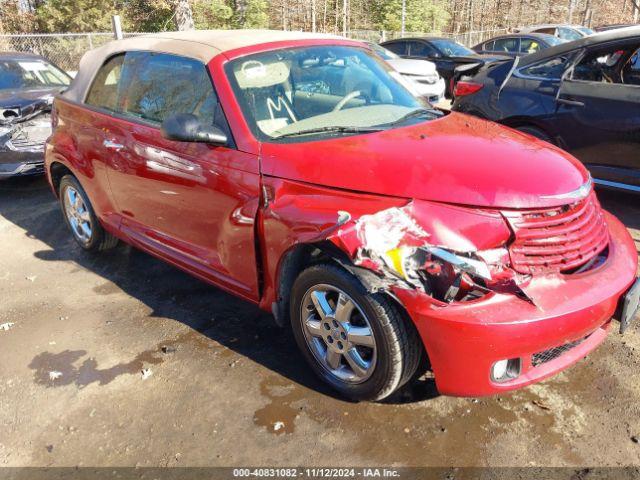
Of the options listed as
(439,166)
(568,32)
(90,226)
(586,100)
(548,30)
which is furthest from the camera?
(548,30)

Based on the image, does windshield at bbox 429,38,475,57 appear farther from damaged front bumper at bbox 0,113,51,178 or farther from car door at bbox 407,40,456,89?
damaged front bumper at bbox 0,113,51,178

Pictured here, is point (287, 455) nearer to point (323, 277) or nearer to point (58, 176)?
point (323, 277)

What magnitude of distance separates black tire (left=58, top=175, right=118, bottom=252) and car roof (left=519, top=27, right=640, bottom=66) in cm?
440

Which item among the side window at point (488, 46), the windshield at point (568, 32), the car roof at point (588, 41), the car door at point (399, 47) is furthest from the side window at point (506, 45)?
the car roof at point (588, 41)

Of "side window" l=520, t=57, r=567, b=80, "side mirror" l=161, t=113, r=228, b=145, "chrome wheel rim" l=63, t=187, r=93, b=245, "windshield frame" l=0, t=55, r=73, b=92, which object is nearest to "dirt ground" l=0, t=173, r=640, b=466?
"chrome wheel rim" l=63, t=187, r=93, b=245

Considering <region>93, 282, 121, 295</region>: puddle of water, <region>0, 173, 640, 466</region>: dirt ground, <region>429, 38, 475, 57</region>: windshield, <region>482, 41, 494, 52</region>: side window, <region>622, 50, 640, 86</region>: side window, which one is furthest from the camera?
<region>482, 41, 494, 52</region>: side window

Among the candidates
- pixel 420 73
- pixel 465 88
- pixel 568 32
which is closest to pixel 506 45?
pixel 568 32

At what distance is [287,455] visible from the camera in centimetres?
250

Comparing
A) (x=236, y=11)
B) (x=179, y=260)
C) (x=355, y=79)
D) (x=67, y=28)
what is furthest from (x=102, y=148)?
(x=67, y=28)

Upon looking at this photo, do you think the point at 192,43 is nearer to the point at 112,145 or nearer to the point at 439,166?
the point at 112,145

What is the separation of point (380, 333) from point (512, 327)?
0.56m

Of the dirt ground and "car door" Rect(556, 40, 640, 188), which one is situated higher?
"car door" Rect(556, 40, 640, 188)

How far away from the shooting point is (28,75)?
770 cm

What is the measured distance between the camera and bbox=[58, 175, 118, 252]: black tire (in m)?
4.57
